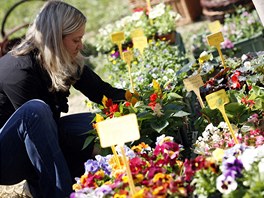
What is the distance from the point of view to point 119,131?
85.1 inches

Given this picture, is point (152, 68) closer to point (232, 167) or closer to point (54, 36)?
point (54, 36)

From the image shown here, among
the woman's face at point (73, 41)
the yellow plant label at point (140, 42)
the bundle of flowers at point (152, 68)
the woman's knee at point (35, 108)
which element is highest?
the woman's face at point (73, 41)

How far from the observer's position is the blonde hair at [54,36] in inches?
112

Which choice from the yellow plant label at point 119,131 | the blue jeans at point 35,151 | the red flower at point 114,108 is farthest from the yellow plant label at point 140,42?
the yellow plant label at point 119,131

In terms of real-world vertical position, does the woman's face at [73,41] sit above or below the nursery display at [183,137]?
above

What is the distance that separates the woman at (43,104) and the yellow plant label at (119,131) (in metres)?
0.59

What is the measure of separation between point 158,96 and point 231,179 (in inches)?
44.0

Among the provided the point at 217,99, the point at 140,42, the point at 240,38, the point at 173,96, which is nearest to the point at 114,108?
the point at 173,96

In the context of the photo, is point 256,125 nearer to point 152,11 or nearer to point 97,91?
point 97,91

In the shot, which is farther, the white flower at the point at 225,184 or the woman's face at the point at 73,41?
the woman's face at the point at 73,41

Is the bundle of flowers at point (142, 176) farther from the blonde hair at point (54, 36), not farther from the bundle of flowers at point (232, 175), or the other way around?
the blonde hair at point (54, 36)

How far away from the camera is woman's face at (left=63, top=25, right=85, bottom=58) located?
2.87 m

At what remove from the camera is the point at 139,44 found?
4.01 metres

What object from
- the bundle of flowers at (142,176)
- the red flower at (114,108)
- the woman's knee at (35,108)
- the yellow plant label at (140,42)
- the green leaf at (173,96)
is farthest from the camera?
the yellow plant label at (140,42)
